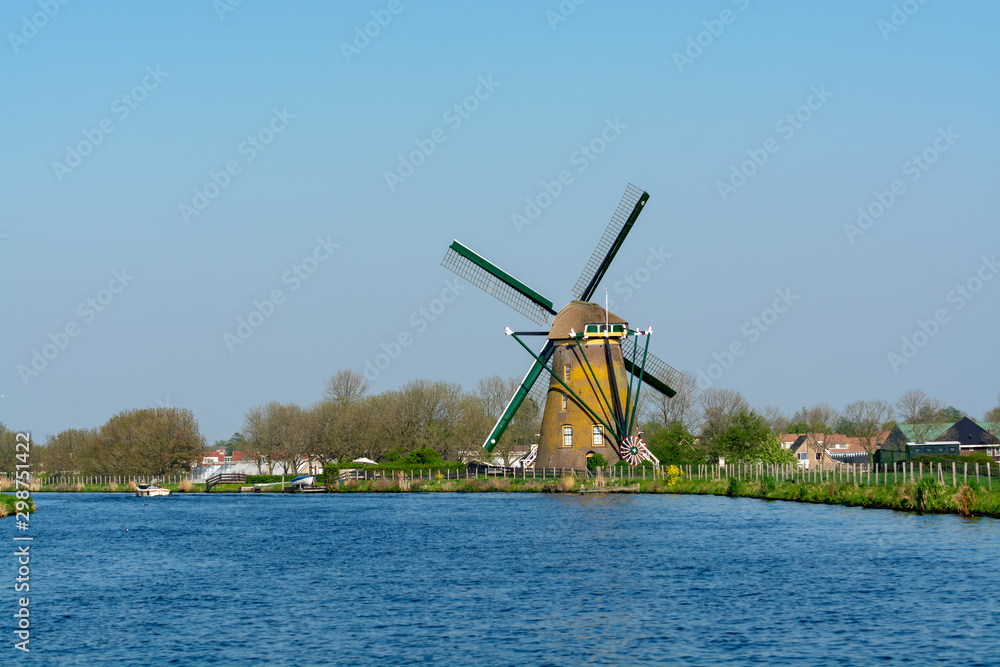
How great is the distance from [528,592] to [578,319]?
44.4m

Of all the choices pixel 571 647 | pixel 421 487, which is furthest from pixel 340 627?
pixel 421 487

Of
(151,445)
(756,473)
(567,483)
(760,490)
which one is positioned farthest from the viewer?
(151,445)

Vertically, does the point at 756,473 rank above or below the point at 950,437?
below

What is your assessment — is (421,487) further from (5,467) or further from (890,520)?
(5,467)

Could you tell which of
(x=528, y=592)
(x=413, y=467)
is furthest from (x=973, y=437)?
(x=528, y=592)

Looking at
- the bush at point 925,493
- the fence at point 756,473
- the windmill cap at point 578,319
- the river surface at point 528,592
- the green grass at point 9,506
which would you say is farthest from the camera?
the windmill cap at point 578,319

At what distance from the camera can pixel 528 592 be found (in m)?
28.7

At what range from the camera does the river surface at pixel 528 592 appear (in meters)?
21.4

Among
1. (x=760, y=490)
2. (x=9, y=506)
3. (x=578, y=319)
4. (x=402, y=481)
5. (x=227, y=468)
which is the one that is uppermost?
(x=578, y=319)

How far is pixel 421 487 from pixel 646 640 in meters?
59.5

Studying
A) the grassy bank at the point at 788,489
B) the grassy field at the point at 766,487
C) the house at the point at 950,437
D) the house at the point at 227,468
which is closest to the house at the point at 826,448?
the house at the point at 950,437

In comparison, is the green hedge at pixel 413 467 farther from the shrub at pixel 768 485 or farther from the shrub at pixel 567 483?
the shrub at pixel 768 485

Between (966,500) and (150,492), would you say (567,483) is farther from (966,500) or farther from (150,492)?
(150,492)

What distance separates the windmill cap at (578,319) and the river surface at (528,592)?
74.8 ft
